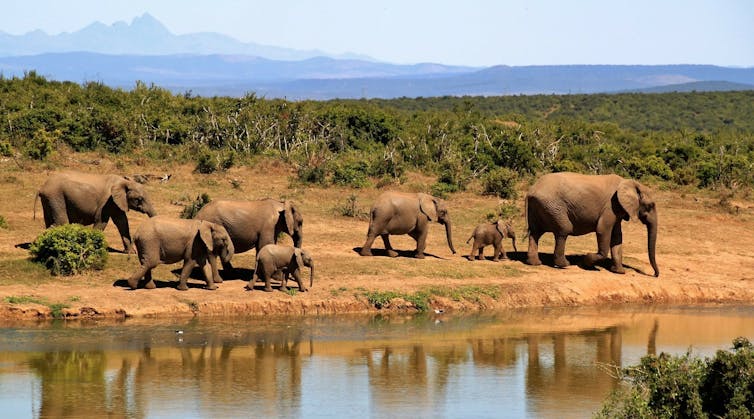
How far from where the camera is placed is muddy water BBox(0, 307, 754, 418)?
16.7m

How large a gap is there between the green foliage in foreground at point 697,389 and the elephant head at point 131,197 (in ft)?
43.0

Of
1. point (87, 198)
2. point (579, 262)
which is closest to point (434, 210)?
point (579, 262)

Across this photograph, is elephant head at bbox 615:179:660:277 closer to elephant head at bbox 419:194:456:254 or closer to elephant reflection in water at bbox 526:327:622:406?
elephant head at bbox 419:194:456:254

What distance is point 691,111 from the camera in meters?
88.1

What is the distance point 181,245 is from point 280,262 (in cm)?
193

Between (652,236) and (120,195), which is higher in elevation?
(120,195)

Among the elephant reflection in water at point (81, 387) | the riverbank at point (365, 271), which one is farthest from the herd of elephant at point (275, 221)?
the elephant reflection in water at point (81, 387)

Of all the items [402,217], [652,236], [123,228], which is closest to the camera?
[123,228]

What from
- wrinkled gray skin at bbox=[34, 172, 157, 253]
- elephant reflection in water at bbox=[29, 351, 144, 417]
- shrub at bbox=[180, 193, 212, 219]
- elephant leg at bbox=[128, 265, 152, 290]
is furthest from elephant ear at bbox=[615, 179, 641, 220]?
elephant reflection in water at bbox=[29, 351, 144, 417]

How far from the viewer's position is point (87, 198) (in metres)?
25.4

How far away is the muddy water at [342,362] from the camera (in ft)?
54.8

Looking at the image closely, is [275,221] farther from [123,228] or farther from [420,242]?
[420,242]

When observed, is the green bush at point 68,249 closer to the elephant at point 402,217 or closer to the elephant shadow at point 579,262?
→ the elephant at point 402,217

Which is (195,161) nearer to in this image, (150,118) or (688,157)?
(150,118)
